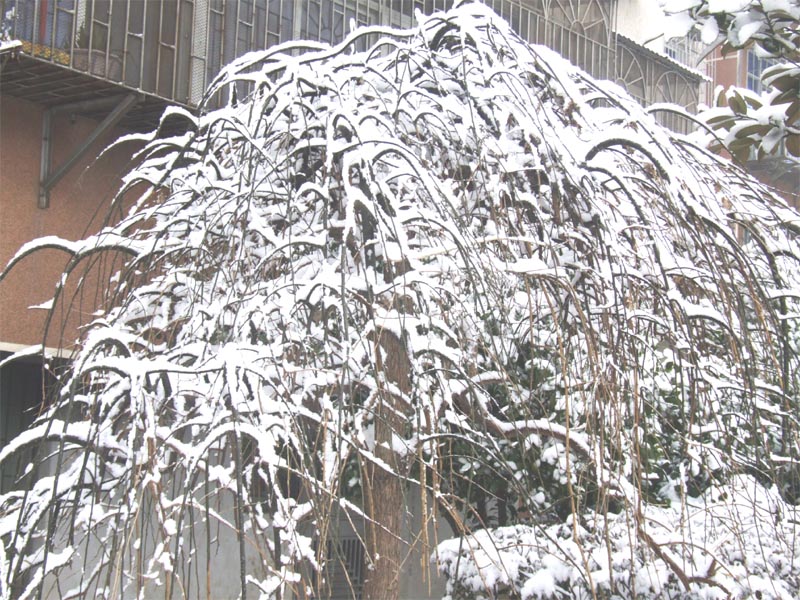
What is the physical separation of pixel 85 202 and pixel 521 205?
581 cm

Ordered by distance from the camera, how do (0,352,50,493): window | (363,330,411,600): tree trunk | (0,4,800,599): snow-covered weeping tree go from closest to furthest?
(0,4,800,599): snow-covered weeping tree < (363,330,411,600): tree trunk < (0,352,50,493): window

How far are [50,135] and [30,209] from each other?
64 centimetres

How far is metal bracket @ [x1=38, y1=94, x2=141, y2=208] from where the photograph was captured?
843 centimetres

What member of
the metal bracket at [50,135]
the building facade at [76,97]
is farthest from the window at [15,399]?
the metal bracket at [50,135]

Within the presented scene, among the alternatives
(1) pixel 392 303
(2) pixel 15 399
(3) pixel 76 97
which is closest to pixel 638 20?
(3) pixel 76 97

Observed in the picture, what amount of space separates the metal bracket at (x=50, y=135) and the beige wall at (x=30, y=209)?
0.05m

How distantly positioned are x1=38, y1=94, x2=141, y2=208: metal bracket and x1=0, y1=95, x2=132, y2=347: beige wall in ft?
0.16

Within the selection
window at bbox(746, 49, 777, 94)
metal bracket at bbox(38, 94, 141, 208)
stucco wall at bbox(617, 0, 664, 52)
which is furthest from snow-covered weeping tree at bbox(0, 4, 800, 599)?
window at bbox(746, 49, 777, 94)

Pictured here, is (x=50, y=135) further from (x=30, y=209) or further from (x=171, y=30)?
(x=171, y=30)

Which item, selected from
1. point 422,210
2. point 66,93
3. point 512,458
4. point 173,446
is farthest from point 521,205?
point 66,93

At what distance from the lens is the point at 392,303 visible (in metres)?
3.36

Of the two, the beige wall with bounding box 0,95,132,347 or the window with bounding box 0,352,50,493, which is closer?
the beige wall with bounding box 0,95,132,347

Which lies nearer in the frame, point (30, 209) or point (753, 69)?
point (30, 209)

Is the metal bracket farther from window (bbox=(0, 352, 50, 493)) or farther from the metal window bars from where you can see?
window (bbox=(0, 352, 50, 493))
